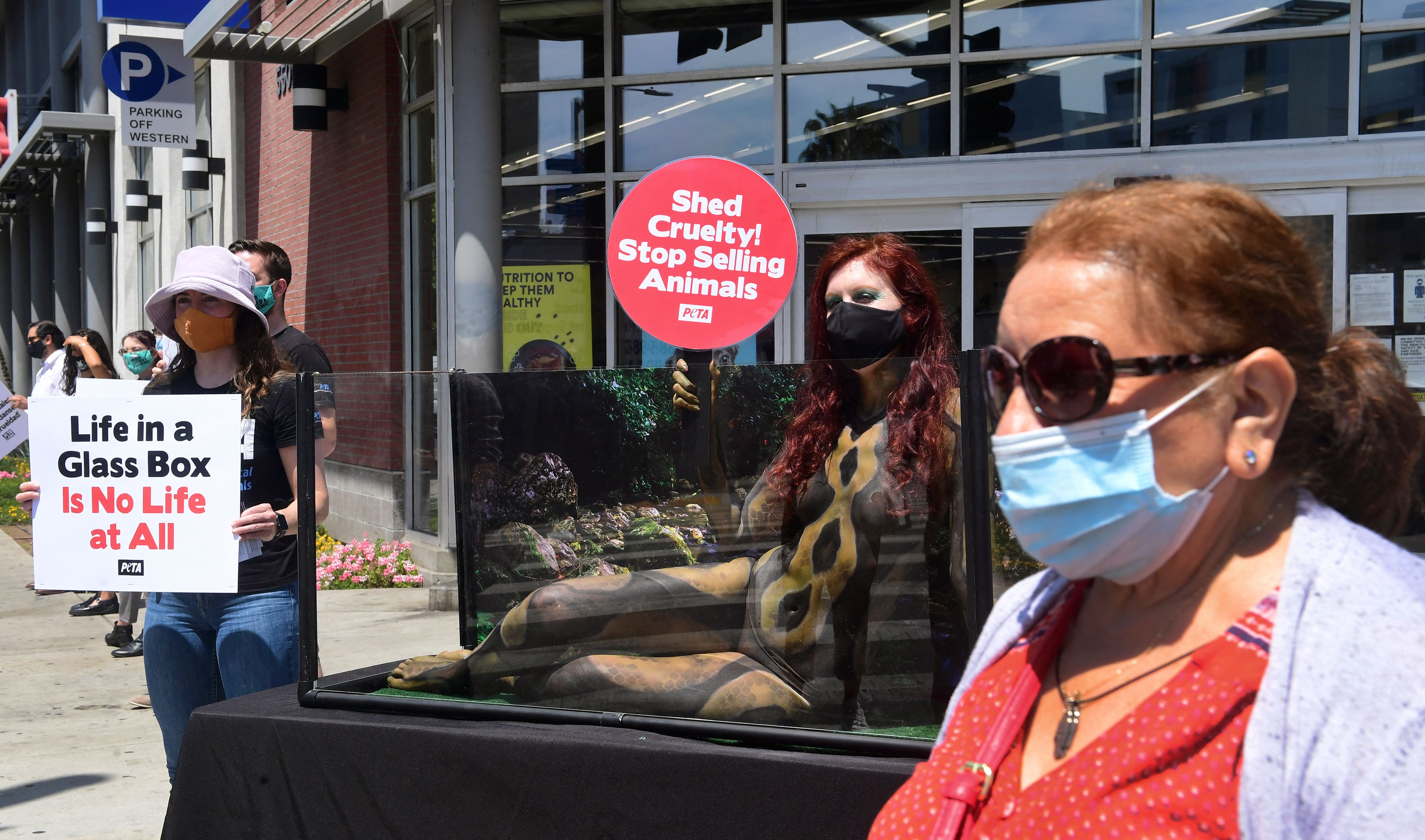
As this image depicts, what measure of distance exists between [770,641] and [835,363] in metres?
0.63

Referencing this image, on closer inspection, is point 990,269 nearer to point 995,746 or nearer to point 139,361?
point 139,361

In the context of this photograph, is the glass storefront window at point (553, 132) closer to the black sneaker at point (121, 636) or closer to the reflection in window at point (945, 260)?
the reflection in window at point (945, 260)

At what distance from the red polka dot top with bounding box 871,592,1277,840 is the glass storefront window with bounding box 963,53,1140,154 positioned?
266 inches

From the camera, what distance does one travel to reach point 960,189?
306 inches

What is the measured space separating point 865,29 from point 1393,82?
3.19m

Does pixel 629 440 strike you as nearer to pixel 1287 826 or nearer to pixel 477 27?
pixel 1287 826

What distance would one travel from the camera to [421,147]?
10.1m

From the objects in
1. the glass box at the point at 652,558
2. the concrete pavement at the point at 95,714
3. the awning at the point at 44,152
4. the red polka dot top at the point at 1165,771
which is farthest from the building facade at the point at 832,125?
the awning at the point at 44,152

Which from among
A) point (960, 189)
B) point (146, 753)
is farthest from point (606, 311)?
point (146, 753)

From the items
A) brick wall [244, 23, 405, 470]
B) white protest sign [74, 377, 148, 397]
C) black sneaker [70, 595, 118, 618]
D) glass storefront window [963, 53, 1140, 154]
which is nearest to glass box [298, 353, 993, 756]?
white protest sign [74, 377, 148, 397]

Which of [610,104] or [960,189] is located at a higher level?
[610,104]

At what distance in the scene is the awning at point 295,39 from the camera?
9.75 meters

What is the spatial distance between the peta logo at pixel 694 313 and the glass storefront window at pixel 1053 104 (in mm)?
3652

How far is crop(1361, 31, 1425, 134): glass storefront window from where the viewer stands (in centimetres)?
684
